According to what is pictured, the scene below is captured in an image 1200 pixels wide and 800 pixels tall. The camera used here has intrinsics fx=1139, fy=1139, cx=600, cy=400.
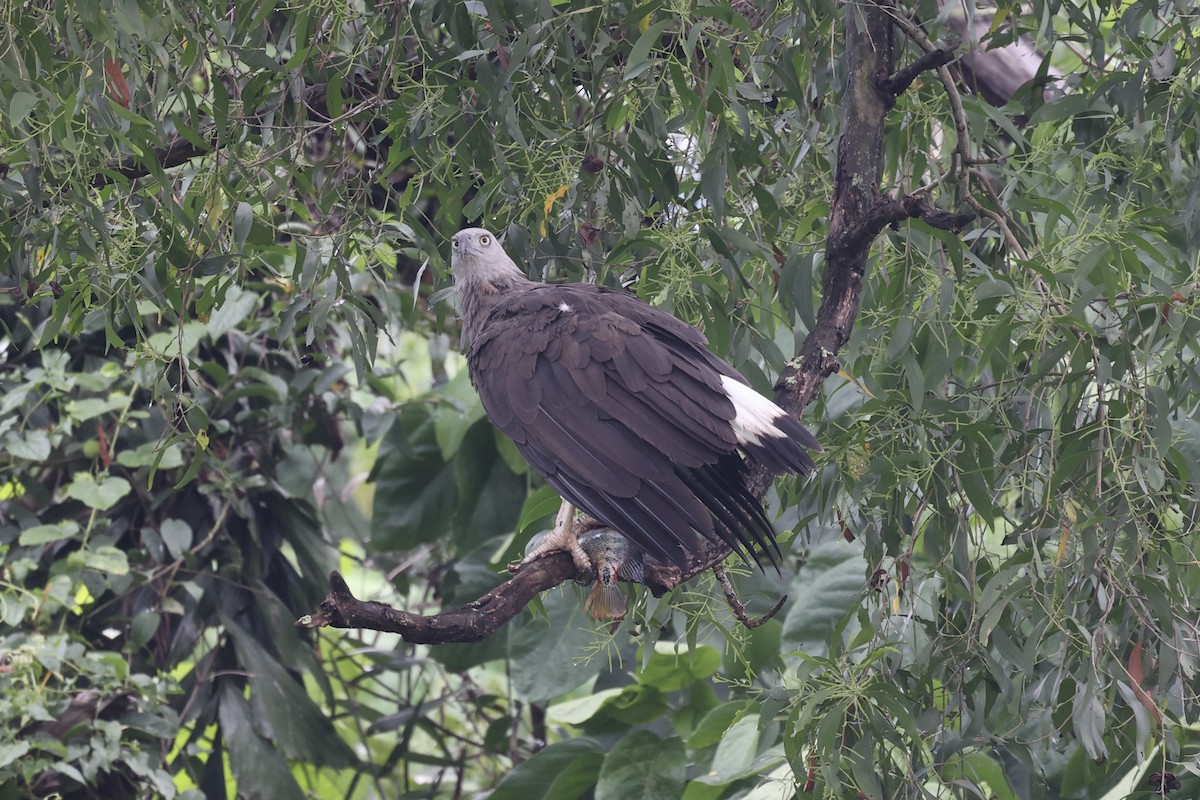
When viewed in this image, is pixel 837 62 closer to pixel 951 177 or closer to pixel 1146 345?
pixel 951 177

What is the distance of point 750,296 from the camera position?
3084mm

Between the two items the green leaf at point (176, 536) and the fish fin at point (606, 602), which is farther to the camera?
the green leaf at point (176, 536)

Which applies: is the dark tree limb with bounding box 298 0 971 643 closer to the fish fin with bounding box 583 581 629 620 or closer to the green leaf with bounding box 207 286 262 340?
the fish fin with bounding box 583 581 629 620

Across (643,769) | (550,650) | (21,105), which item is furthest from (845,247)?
(550,650)

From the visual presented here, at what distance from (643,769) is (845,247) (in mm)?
2342

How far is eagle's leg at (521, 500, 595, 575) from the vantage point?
2.96m

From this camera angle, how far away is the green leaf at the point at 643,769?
13.6 feet

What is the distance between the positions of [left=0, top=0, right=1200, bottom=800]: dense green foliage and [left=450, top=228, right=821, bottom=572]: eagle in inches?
5.3

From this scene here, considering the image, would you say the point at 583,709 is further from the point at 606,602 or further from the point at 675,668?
the point at 606,602

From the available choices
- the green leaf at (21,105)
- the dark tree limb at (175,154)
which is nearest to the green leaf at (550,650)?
the dark tree limb at (175,154)

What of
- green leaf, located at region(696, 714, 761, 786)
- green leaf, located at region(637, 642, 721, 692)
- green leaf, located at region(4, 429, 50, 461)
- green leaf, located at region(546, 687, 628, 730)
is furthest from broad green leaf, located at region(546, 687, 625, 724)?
green leaf, located at region(4, 429, 50, 461)

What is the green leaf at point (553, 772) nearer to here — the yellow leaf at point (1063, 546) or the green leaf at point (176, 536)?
the green leaf at point (176, 536)

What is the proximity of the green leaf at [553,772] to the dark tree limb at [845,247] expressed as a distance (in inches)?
68.4

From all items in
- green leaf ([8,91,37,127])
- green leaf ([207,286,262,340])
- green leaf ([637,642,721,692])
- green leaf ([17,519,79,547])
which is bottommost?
green leaf ([637,642,721,692])
